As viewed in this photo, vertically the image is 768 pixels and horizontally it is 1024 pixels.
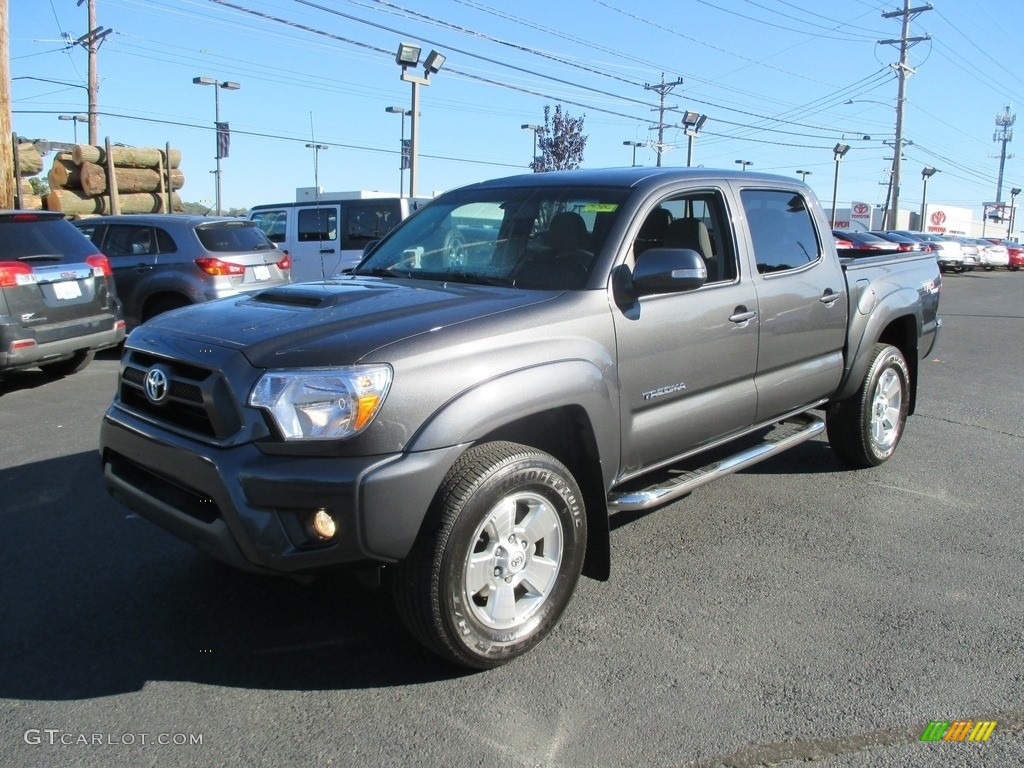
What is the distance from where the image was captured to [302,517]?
288 cm

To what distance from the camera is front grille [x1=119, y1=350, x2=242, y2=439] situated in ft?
9.95

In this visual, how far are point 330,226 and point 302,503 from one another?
12.2m

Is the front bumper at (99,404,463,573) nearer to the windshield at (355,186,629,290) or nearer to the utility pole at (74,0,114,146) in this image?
the windshield at (355,186,629,290)

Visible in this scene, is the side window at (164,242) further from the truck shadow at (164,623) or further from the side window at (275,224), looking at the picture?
the truck shadow at (164,623)

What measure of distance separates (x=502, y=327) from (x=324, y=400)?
760 mm

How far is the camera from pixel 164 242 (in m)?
10.2

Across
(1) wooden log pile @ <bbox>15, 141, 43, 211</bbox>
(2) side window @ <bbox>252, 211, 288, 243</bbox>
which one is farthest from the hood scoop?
(1) wooden log pile @ <bbox>15, 141, 43, 211</bbox>

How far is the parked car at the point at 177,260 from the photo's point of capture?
9.98 metres

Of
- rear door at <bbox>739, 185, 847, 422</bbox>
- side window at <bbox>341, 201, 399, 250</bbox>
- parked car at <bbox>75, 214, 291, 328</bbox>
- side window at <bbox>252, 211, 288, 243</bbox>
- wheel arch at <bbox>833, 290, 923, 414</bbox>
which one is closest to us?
rear door at <bbox>739, 185, 847, 422</bbox>

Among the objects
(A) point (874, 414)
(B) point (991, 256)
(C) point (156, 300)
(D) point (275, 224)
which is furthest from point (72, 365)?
(B) point (991, 256)

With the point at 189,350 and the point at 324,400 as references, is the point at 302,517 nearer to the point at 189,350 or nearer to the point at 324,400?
the point at 324,400

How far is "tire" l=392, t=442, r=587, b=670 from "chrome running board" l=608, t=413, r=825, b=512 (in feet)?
1.20

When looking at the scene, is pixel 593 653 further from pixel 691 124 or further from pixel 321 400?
pixel 691 124

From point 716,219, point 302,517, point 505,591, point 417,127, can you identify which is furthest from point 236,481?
point 417,127
